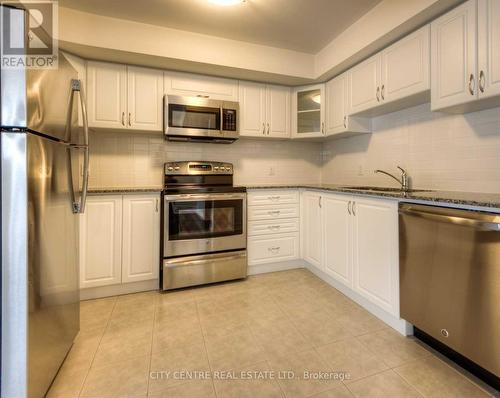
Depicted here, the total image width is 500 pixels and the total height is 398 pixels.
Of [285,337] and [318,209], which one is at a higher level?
[318,209]

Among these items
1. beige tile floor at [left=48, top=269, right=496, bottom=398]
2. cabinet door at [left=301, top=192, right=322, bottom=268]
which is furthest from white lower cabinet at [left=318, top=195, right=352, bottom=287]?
beige tile floor at [left=48, top=269, right=496, bottom=398]

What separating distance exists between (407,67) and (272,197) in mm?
1626

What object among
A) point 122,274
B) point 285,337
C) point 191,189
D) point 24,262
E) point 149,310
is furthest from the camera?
point 191,189

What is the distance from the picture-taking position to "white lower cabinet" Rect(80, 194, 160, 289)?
2221 mm

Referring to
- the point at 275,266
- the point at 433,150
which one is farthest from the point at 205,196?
the point at 433,150

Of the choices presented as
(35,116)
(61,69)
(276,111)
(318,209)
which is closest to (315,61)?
(276,111)

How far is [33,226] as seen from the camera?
1.05m

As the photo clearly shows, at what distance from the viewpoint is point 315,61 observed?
2934mm

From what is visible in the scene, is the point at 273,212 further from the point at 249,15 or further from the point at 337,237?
the point at 249,15

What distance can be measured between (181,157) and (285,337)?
2.14m

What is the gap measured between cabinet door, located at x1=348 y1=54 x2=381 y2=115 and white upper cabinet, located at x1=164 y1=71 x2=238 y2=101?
1.24m

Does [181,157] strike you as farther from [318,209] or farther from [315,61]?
[315,61]

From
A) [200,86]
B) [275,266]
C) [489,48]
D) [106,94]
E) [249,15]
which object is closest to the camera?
[489,48]

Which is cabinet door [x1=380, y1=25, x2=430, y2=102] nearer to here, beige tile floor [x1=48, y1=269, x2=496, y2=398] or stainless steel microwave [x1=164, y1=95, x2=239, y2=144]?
stainless steel microwave [x1=164, y1=95, x2=239, y2=144]
